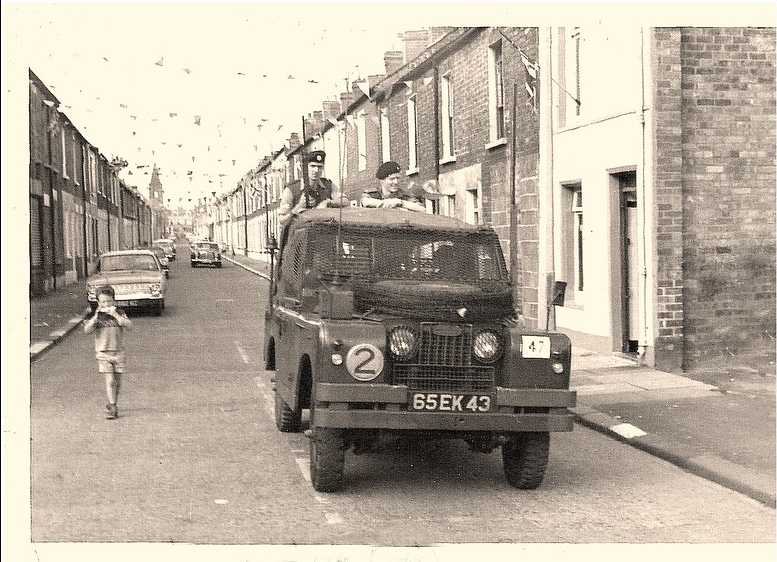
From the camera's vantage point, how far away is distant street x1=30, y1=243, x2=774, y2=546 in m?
6.01

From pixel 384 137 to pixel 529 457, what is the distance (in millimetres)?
22771

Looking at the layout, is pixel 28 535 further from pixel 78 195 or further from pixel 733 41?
pixel 78 195

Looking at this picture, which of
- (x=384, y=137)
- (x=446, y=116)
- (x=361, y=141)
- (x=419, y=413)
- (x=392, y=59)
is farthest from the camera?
(x=361, y=141)

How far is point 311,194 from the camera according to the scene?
939 centimetres

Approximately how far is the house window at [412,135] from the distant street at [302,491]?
1514 centimetres

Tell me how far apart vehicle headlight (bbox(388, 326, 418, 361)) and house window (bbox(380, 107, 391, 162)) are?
21.9 metres

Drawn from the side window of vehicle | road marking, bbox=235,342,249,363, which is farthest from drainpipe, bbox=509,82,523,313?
road marking, bbox=235,342,249,363

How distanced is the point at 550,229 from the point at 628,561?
→ 1143cm

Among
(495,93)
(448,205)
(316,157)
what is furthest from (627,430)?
(448,205)

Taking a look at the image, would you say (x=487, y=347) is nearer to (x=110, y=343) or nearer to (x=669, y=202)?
(x=110, y=343)

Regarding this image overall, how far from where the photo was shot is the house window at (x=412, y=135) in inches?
993

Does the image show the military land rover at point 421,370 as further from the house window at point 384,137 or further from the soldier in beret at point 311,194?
the house window at point 384,137

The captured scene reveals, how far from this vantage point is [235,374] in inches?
526

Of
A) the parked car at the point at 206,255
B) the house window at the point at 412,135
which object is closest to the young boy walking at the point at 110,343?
the house window at the point at 412,135
